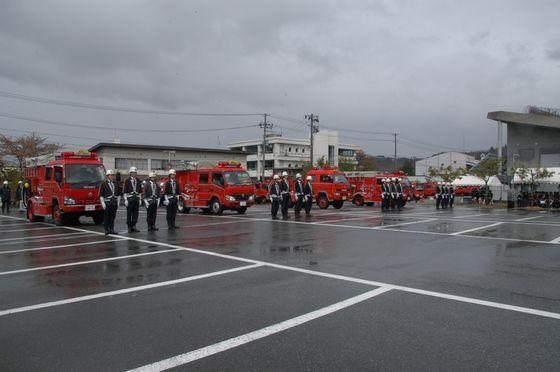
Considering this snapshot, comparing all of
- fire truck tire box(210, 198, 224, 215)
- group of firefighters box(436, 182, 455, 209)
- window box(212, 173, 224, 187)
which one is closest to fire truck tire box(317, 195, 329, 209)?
group of firefighters box(436, 182, 455, 209)

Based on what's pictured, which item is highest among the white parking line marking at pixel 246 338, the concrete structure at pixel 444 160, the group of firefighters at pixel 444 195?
the concrete structure at pixel 444 160

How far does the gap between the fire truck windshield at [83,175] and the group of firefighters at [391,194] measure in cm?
1522

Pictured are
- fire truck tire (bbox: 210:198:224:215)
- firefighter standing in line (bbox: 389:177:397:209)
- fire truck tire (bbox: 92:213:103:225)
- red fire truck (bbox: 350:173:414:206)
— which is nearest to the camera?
fire truck tire (bbox: 92:213:103:225)

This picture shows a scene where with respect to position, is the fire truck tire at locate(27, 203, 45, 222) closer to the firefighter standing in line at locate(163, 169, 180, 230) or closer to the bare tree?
the firefighter standing in line at locate(163, 169, 180, 230)

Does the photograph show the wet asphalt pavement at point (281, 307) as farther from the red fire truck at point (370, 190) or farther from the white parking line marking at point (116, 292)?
the red fire truck at point (370, 190)

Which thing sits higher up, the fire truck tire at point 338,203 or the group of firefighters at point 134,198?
the group of firefighters at point 134,198

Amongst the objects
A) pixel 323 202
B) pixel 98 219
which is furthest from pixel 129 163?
pixel 98 219

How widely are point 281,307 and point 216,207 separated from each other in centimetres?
1680

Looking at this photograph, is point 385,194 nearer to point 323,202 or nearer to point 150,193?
point 323,202

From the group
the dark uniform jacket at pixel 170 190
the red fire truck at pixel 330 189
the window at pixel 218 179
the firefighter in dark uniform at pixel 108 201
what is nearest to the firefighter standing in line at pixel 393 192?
the red fire truck at pixel 330 189

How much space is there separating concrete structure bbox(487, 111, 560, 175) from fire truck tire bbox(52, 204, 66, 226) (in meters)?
32.1

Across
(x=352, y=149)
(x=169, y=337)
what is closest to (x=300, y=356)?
(x=169, y=337)

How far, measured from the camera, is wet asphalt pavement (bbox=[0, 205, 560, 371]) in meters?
4.30

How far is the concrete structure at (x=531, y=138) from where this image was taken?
119 feet
